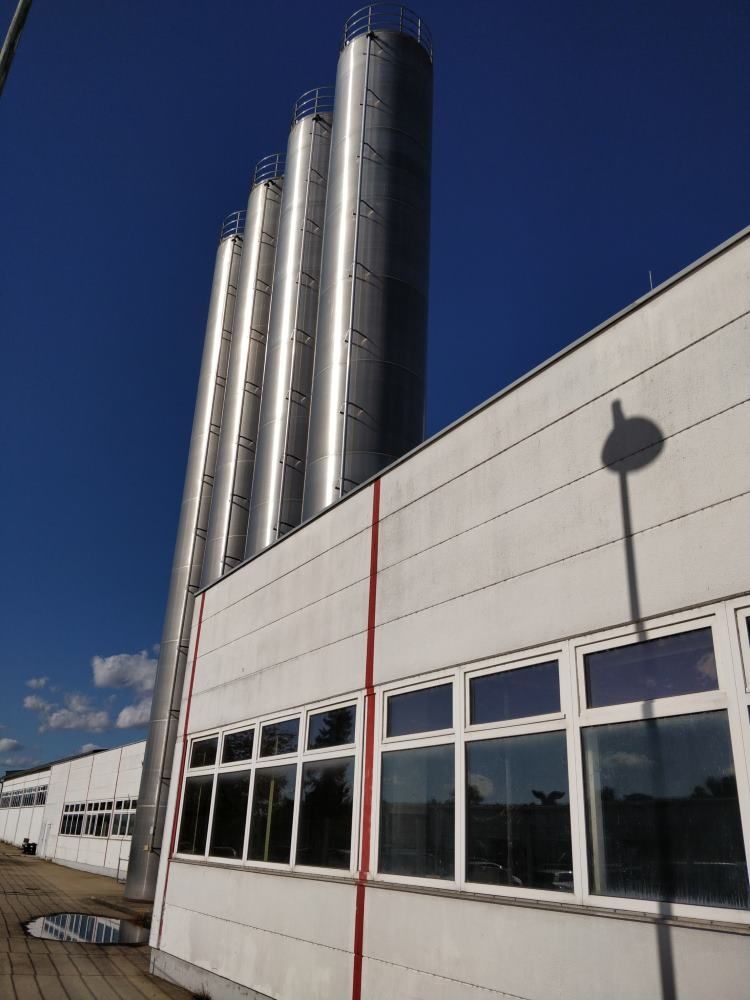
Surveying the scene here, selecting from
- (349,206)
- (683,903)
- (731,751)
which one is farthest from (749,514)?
(349,206)

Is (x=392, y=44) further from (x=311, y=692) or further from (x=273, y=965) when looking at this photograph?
(x=273, y=965)

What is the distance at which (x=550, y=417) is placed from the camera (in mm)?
6766

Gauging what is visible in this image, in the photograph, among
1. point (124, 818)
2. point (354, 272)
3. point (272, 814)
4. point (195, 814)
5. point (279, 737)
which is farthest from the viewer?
point (124, 818)

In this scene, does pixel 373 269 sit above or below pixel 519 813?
above

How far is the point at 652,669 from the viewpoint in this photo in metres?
5.27

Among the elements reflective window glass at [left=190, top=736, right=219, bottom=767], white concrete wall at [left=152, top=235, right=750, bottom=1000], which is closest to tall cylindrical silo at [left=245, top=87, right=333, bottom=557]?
reflective window glass at [left=190, top=736, right=219, bottom=767]

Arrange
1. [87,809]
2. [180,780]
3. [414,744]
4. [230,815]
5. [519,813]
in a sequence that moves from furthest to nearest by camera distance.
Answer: [87,809] < [180,780] < [230,815] < [414,744] < [519,813]

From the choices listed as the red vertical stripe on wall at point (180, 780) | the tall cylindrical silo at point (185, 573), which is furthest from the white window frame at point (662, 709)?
the tall cylindrical silo at point (185, 573)

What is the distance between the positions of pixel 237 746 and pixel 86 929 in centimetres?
819

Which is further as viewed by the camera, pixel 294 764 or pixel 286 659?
pixel 286 659

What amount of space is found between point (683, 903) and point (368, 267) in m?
12.4

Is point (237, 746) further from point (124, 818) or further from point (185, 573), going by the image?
point (124, 818)

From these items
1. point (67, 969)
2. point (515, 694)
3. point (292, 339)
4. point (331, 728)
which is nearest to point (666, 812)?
point (515, 694)

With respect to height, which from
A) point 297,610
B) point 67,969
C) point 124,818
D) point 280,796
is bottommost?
point 67,969
